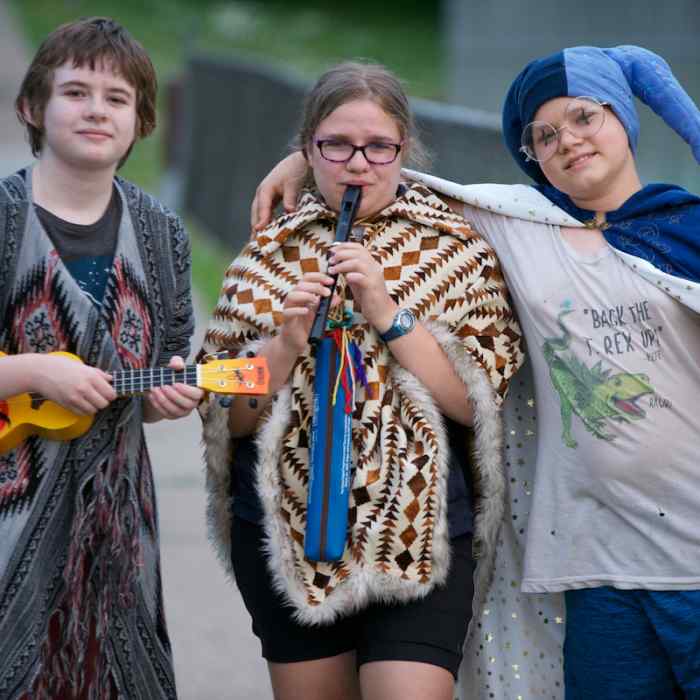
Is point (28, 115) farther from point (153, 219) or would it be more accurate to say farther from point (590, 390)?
point (590, 390)

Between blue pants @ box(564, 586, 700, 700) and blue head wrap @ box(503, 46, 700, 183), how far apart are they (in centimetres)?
104

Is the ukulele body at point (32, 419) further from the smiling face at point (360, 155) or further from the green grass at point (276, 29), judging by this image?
the green grass at point (276, 29)

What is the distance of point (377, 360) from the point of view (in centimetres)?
357

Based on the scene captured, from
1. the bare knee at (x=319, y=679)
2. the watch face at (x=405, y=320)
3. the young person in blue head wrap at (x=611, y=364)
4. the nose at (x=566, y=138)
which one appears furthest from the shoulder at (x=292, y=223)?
the bare knee at (x=319, y=679)

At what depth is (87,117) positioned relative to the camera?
3520mm

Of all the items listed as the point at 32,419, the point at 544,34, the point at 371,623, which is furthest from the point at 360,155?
the point at 544,34

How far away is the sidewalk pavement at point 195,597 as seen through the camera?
516 cm

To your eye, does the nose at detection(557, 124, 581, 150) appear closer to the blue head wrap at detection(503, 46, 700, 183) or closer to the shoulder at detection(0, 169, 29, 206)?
the blue head wrap at detection(503, 46, 700, 183)

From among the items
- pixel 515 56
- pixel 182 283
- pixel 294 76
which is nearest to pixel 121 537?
pixel 182 283

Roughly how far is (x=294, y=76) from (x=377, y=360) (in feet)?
31.5

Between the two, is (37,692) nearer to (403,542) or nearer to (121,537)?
(121,537)

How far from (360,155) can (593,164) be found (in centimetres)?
54

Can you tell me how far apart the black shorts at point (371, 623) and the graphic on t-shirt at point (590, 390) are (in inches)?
16.0

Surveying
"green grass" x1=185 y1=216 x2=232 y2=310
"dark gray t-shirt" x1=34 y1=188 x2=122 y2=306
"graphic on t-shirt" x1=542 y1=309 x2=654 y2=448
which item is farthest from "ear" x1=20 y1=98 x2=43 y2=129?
"green grass" x1=185 y1=216 x2=232 y2=310
